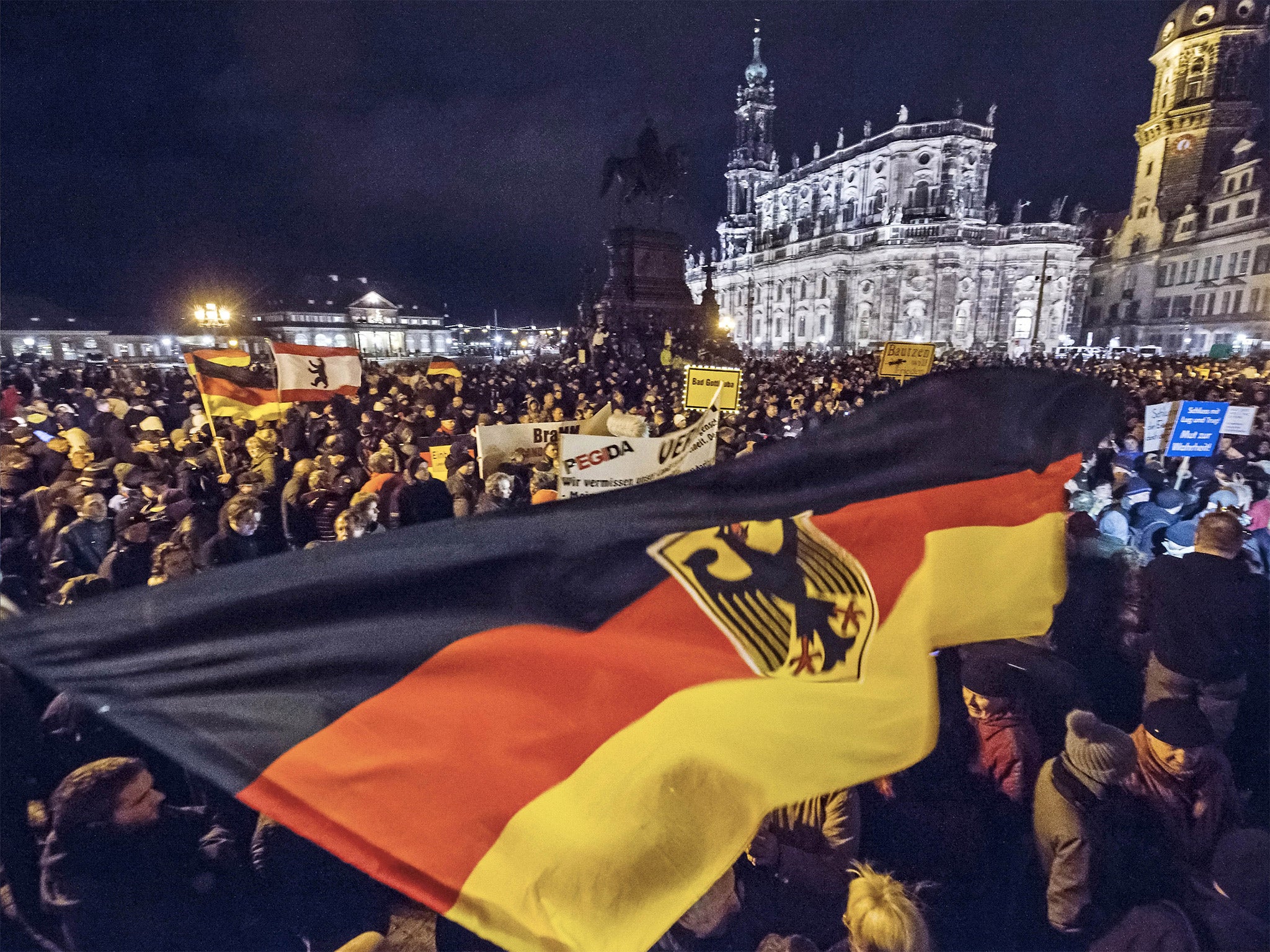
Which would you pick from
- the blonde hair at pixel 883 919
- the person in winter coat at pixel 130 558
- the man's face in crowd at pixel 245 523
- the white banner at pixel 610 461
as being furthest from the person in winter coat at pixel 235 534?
the blonde hair at pixel 883 919

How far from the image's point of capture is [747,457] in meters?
2.57

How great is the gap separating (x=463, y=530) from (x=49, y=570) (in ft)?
18.7

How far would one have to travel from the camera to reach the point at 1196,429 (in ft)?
23.5

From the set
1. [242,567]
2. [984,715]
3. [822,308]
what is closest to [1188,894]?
[984,715]

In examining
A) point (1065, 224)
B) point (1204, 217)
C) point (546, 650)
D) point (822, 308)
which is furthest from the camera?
point (822, 308)

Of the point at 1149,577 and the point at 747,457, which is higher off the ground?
the point at 747,457

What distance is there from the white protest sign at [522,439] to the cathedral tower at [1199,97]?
6471cm

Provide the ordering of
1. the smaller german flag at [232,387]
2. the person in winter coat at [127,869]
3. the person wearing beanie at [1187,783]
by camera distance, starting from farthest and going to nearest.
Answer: the smaller german flag at [232,387] < the person wearing beanie at [1187,783] < the person in winter coat at [127,869]

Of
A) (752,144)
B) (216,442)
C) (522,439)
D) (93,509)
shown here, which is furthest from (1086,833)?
(752,144)

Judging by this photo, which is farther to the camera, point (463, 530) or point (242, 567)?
point (463, 530)

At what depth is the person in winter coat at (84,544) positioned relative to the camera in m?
5.49

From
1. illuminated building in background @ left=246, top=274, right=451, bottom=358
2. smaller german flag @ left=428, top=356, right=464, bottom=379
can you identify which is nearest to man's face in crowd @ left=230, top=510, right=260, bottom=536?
smaller german flag @ left=428, top=356, right=464, bottom=379

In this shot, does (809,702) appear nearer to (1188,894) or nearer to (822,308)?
(1188,894)

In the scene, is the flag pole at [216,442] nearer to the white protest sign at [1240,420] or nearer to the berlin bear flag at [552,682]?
the berlin bear flag at [552,682]
